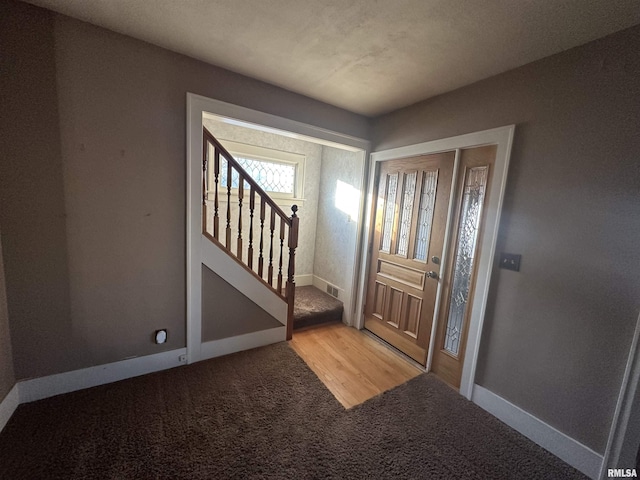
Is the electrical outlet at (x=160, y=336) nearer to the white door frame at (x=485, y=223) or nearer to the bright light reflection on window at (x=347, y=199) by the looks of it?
the bright light reflection on window at (x=347, y=199)

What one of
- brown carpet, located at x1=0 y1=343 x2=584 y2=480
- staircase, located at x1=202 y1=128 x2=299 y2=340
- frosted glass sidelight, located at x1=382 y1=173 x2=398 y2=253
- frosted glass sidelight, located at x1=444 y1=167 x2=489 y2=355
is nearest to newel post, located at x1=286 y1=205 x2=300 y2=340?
staircase, located at x1=202 y1=128 x2=299 y2=340

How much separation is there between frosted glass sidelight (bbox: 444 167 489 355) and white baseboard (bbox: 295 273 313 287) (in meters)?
2.27

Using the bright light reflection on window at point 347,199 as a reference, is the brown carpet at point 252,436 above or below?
below

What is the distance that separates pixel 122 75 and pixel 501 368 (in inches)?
132

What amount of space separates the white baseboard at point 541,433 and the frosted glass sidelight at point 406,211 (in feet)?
4.24

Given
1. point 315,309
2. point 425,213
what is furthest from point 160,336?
point 425,213

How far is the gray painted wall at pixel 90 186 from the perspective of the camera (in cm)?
147

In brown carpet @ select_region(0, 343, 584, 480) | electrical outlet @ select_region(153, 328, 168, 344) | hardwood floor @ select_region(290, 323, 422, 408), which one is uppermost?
electrical outlet @ select_region(153, 328, 168, 344)

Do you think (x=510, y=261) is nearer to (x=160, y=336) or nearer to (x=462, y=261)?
(x=462, y=261)

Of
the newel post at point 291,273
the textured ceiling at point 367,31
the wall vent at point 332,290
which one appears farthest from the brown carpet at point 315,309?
the textured ceiling at point 367,31

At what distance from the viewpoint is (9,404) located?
4.92ft

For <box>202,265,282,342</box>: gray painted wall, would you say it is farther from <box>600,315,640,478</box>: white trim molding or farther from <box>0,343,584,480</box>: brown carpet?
<box>600,315,640,478</box>: white trim molding

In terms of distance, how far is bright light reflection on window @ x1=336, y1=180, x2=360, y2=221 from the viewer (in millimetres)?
2941

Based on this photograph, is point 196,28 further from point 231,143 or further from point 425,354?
point 425,354
